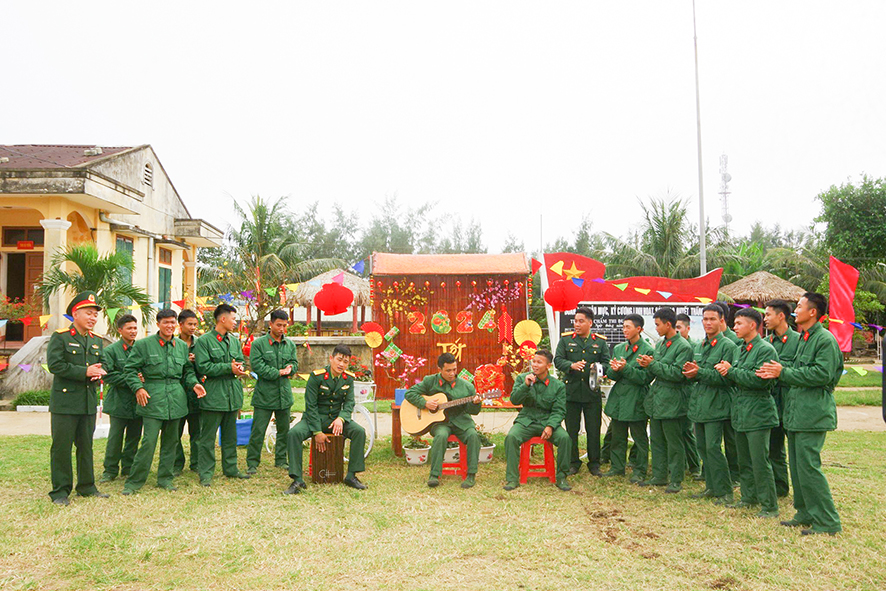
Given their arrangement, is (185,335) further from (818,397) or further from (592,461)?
(818,397)

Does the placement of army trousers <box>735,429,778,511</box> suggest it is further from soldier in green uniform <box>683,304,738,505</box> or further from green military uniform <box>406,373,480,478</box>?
green military uniform <box>406,373,480,478</box>

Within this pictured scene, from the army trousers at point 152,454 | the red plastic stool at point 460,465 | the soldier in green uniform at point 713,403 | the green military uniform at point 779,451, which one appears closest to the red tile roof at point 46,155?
the army trousers at point 152,454

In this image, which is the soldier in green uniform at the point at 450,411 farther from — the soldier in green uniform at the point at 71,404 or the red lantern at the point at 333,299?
the soldier in green uniform at the point at 71,404

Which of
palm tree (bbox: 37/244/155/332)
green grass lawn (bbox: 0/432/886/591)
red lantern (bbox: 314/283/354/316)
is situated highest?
palm tree (bbox: 37/244/155/332)

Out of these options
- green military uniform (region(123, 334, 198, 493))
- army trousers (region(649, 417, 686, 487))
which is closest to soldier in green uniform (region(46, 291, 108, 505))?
green military uniform (region(123, 334, 198, 493))

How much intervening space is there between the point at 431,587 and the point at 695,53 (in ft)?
51.5

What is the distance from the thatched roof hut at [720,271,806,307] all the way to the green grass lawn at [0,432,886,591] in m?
13.0

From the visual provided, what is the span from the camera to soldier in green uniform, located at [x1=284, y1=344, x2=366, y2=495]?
6188 mm

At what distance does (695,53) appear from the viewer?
51.7ft

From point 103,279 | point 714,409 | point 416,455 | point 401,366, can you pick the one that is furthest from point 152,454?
point 103,279

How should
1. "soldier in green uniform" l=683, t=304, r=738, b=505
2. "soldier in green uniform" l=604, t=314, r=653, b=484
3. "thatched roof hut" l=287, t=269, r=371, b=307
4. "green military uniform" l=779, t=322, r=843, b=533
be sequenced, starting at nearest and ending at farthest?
"green military uniform" l=779, t=322, r=843, b=533 → "soldier in green uniform" l=683, t=304, r=738, b=505 → "soldier in green uniform" l=604, t=314, r=653, b=484 → "thatched roof hut" l=287, t=269, r=371, b=307

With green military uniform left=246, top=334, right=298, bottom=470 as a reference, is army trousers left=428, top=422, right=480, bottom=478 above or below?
below

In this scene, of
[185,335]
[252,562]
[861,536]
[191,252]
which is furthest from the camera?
[191,252]

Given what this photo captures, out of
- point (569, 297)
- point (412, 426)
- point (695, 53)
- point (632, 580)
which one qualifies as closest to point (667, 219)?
point (695, 53)
